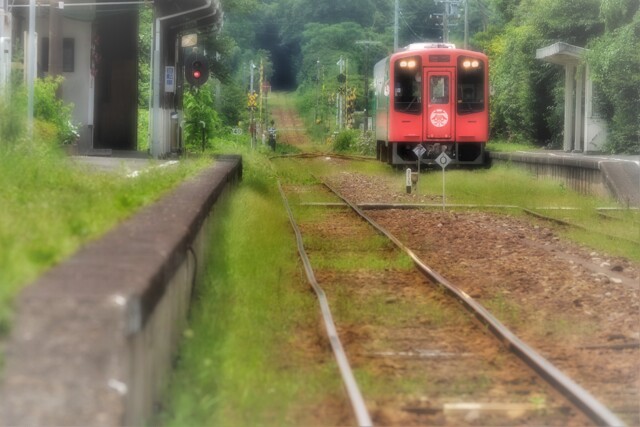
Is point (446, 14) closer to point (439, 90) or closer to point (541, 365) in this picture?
point (439, 90)

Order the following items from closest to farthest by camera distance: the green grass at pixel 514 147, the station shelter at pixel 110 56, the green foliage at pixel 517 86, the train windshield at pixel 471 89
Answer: the station shelter at pixel 110 56 → the train windshield at pixel 471 89 → the green grass at pixel 514 147 → the green foliage at pixel 517 86

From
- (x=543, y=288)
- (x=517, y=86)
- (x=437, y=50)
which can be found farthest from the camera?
(x=517, y=86)

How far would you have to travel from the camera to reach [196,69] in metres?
26.1

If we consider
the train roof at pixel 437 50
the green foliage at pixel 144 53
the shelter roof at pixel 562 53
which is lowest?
the train roof at pixel 437 50

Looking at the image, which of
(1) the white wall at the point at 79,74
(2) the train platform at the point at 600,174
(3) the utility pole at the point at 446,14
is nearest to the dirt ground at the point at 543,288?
(2) the train platform at the point at 600,174

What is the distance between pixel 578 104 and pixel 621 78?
253cm

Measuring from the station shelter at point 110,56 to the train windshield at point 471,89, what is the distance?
5969mm

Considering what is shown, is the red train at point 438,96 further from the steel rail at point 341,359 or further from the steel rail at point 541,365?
the steel rail at point 541,365

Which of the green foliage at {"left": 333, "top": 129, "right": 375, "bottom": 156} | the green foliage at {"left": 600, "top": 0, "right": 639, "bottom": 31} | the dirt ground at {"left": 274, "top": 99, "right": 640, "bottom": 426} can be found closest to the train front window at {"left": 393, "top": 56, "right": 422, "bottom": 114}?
the green foliage at {"left": 600, "top": 0, "right": 639, "bottom": 31}

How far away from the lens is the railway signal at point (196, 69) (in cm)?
2595

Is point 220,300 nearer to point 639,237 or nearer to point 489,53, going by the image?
point 639,237

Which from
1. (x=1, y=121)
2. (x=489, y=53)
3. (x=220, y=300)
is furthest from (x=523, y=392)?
(x=489, y=53)

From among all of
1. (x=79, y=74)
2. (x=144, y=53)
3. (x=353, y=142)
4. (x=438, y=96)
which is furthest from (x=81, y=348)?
(x=353, y=142)

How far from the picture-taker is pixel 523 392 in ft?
21.3
